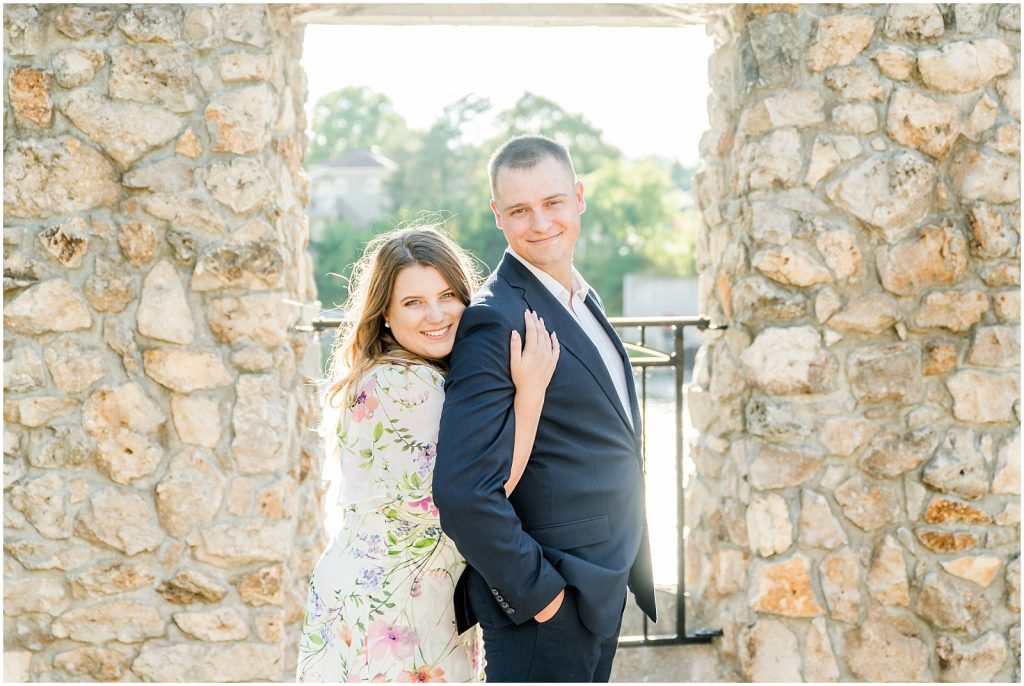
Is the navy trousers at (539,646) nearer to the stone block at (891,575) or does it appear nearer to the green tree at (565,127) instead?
the stone block at (891,575)

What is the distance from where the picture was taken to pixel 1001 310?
9.32 feet

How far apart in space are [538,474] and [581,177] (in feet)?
81.3

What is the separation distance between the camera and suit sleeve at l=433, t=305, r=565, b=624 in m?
1.64

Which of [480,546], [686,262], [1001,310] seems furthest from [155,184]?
[686,262]

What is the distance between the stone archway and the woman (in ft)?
3.26

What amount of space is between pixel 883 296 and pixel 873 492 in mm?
609

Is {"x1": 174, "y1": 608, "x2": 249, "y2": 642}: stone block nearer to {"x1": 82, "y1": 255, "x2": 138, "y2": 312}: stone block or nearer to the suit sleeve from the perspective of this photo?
{"x1": 82, "y1": 255, "x2": 138, "y2": 312}: stone block

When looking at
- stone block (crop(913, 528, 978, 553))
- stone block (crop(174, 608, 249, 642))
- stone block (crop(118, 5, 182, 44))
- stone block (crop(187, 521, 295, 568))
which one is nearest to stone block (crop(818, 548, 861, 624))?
stone block (crop(913, 528, 978, 553))

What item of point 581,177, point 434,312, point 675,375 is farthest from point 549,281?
point 581,177

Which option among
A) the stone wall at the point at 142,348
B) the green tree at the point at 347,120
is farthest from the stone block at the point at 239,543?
Answer: the green tree at the point at 347,120

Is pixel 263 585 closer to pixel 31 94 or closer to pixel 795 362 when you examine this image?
pixel 31 94

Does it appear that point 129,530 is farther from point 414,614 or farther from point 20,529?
point 414,614

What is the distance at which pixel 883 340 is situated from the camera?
290 centimetres

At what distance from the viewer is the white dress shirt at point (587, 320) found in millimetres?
1958
